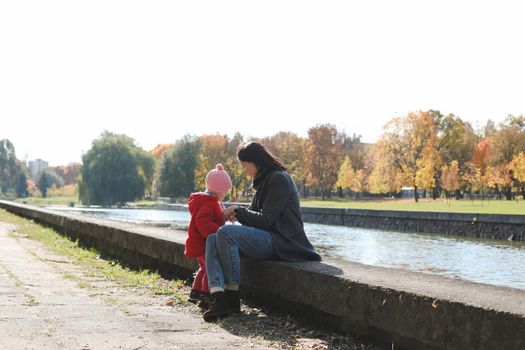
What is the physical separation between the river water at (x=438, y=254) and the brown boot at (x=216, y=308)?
41.3 ft

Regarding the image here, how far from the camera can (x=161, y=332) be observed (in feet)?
14.0

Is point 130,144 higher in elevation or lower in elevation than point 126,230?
higher

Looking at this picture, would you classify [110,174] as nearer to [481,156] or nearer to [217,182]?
[481,156]

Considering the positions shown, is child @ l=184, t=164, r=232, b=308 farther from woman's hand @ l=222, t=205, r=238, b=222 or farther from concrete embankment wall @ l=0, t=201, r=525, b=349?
concrete embankment wall @ l=0, t=201, r=525, b=349

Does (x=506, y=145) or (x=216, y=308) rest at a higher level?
(x=506, y=145)

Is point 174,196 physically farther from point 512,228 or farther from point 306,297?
point 306,297

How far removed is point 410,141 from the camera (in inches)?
2361

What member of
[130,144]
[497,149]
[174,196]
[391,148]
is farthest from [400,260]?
[174,196]

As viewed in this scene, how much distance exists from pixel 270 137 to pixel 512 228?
197 feet

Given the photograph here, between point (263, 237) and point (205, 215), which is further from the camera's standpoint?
point (205, 215)

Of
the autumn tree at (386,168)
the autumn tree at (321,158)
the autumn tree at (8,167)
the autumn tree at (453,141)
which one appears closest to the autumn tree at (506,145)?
the autumn tree at (453,141)

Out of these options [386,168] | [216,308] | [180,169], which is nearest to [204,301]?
[216,308]

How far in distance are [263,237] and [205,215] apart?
54 cm

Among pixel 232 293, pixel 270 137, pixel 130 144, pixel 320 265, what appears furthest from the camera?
pixel 270 137
